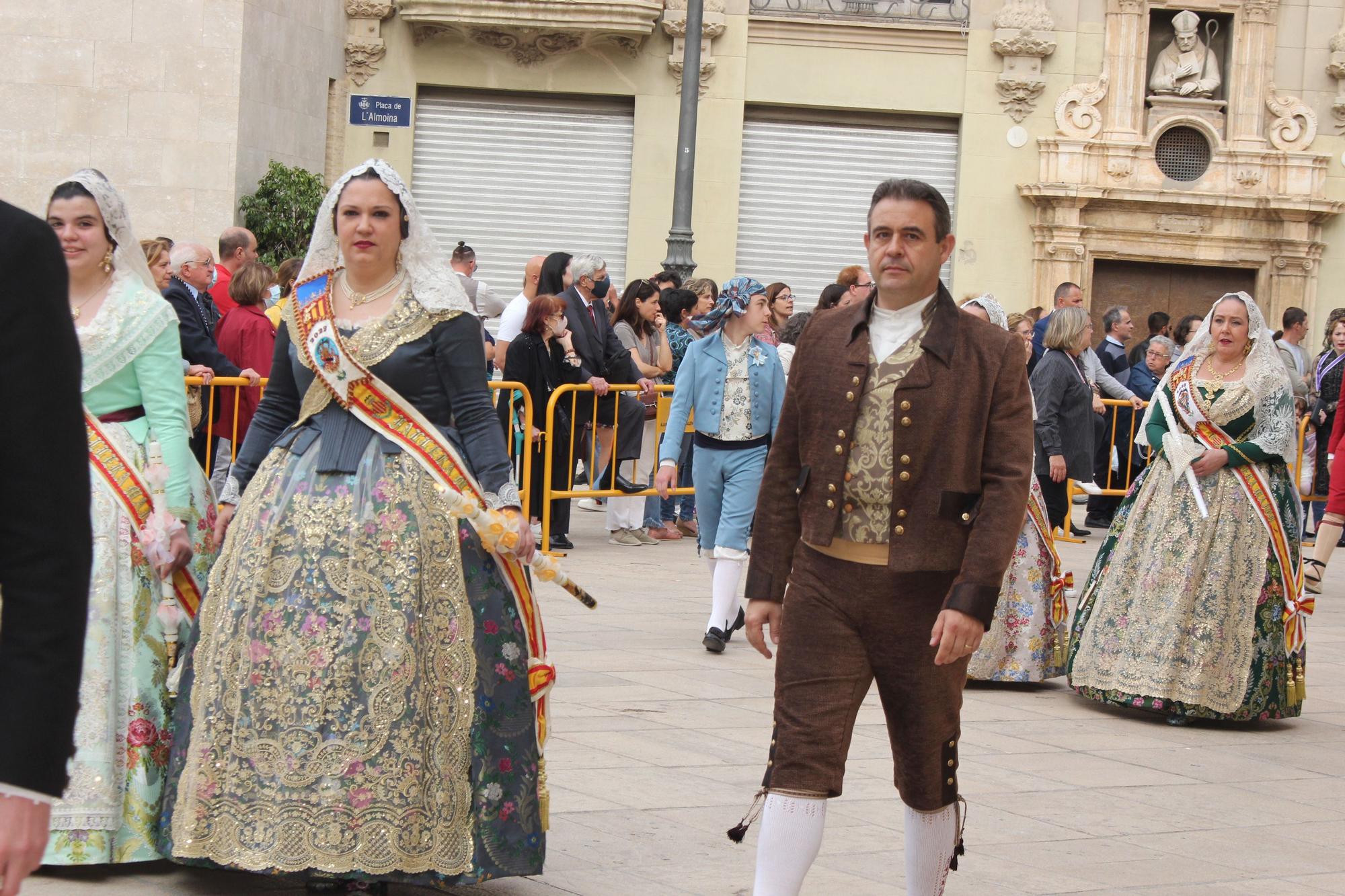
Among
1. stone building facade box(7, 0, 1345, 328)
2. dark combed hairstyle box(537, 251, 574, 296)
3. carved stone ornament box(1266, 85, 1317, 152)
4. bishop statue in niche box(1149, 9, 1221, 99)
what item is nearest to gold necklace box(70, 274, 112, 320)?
dark combed hairstyle box(537, 251, 574, 296)

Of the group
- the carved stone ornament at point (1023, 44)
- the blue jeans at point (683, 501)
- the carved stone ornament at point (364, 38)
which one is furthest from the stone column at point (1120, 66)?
the blue jeans at point (683, 501)

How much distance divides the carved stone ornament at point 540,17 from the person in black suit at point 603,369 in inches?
329

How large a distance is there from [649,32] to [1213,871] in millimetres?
17002

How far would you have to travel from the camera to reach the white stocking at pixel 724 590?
902cm

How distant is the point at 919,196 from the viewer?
4438mm

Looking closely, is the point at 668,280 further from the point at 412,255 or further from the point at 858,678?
the point at 858,678

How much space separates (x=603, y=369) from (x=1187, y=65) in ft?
38.2

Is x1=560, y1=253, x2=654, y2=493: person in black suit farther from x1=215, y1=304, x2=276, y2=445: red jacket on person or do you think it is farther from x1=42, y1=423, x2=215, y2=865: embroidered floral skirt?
x1=42, y1=423, x2=215, y2=865: embroidered floral skirt

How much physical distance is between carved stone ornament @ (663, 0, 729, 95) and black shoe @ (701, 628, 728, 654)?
1330 cm

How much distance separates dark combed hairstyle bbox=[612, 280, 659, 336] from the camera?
1381 cm

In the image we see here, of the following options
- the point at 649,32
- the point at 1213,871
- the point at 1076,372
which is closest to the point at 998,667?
the point at 1213,871

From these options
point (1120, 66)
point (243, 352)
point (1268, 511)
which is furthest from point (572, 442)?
point (1120, 66)

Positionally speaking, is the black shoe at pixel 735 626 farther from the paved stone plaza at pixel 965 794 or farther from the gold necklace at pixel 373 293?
the gold necklace at pixel 373 293

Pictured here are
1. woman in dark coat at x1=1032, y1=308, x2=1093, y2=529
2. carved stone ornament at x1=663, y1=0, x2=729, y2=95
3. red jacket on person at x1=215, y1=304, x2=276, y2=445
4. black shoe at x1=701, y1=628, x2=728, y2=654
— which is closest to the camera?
black shoe at x1=701, y1=628, x2=728, y2=654
